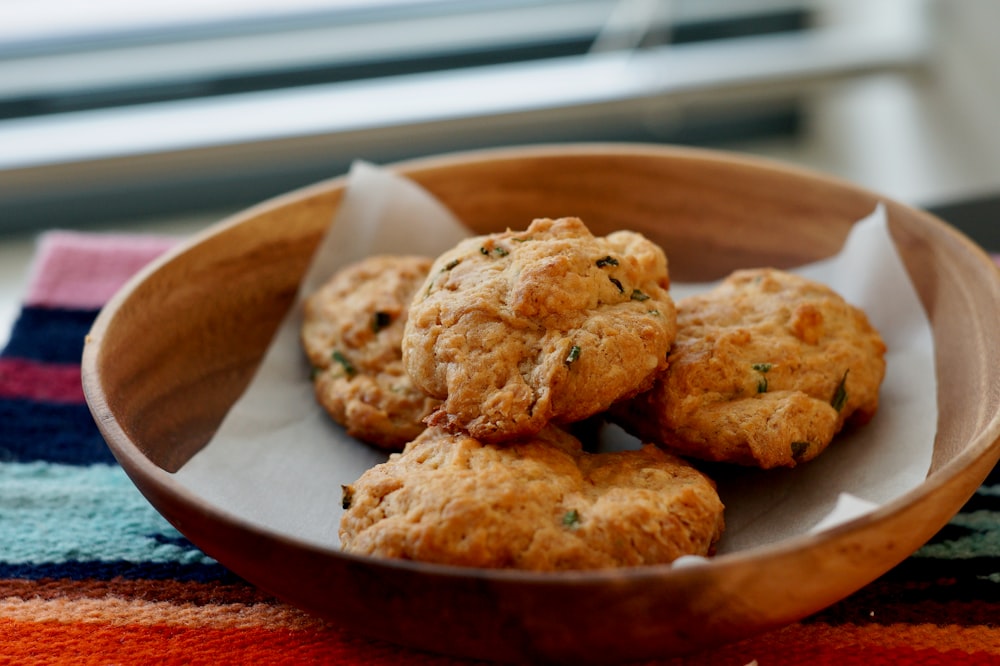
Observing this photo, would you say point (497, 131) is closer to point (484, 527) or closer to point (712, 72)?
point (712, 72)

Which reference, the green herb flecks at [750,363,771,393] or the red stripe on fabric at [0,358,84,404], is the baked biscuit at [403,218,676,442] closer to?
the green herb flecks at [750,363,771,393]

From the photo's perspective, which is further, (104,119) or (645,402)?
(104,119)

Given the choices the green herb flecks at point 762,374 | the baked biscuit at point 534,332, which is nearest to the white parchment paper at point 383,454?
the green herb flecks at point 762,374

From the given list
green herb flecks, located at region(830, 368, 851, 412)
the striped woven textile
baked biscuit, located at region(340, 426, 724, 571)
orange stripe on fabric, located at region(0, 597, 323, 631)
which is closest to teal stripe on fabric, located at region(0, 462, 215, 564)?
the striped woven textile

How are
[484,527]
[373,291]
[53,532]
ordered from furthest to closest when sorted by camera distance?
[373,291] < [53,532] < [484,527]

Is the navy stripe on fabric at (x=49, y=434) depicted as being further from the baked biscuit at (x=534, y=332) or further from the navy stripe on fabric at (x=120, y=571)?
the baked biscuit at (x=534, y=332)

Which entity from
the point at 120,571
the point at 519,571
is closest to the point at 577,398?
the point at 519,571

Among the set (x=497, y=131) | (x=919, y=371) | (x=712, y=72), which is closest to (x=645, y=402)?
(x=919, y=371)
